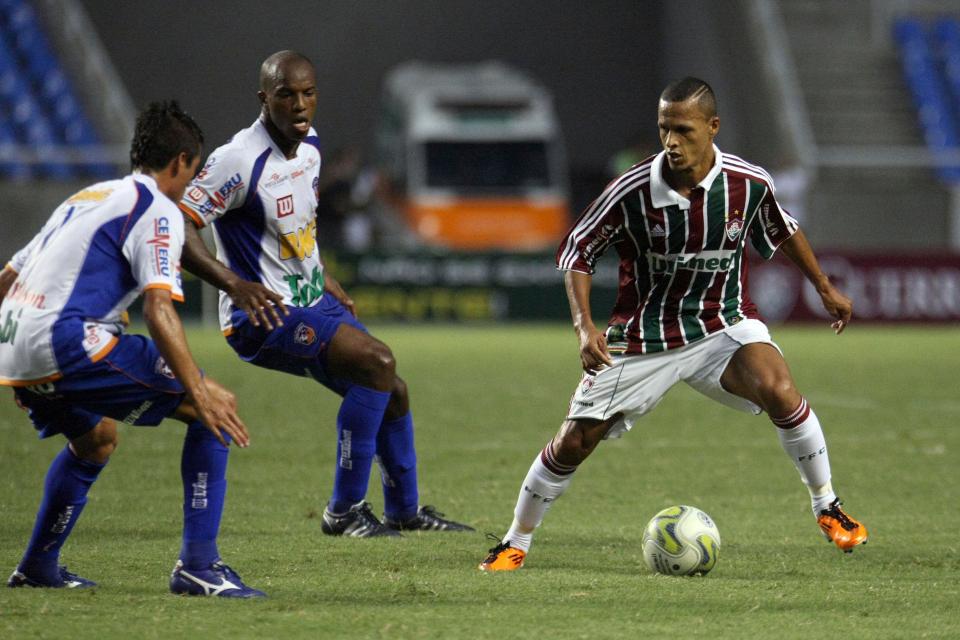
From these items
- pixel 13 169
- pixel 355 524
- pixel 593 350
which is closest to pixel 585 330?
pixel 593 350

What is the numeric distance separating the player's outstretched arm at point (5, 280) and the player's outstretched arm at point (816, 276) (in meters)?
3.16

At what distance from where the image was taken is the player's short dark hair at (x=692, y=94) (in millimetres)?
5906

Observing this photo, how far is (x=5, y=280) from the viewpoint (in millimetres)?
5328

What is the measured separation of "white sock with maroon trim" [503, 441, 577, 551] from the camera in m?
6.04

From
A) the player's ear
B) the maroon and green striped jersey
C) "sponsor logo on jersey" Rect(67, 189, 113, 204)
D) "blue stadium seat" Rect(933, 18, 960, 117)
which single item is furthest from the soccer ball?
"blue stadium seat" Rect(933, 18, 960, 117)

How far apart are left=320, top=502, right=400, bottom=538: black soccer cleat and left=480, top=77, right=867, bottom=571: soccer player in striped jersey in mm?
825

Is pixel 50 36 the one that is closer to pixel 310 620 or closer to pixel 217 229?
pixel 217 229

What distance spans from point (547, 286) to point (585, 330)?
15.4 meters

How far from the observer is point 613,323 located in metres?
6.32

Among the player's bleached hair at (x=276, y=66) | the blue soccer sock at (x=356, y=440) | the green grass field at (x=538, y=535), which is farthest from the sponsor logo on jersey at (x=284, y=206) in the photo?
the green grass field at (x=538, y=535)

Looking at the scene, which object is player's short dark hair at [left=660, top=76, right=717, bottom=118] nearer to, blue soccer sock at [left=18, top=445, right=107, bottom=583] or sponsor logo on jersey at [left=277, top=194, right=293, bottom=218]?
sponsor logo on jersey at [left=277, top=194, right=293, bottom=218]

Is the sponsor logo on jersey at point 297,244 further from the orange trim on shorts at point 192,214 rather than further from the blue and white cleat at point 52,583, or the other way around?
the blue and white cleat at point 52,583

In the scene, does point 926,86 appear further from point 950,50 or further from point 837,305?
point 837,305

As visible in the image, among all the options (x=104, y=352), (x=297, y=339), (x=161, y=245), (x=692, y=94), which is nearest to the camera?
(x=161, y=245)
